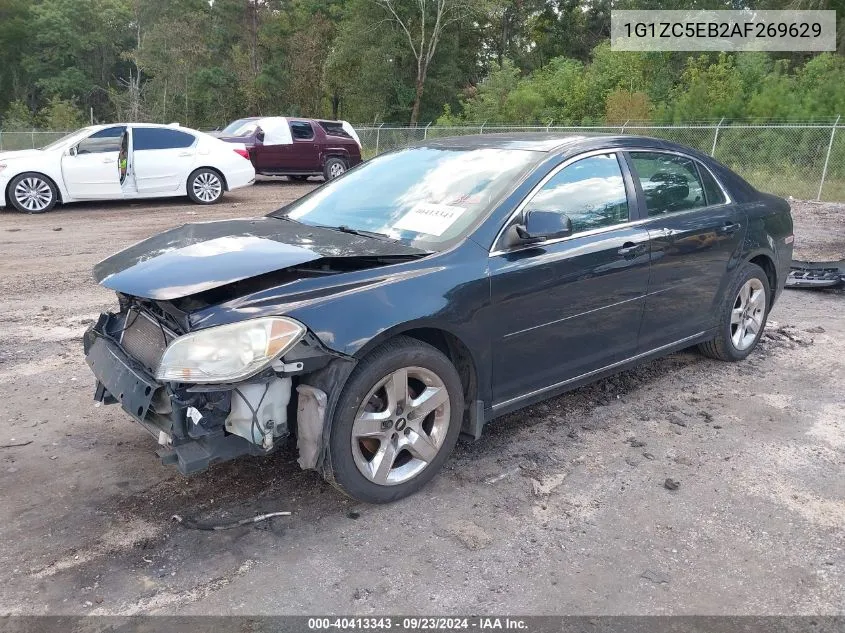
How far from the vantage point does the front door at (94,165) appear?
12266mm

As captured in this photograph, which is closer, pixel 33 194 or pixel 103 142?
pixel 33 194

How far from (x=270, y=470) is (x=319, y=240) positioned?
122cm

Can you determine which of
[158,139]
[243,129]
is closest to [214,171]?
[158,139]

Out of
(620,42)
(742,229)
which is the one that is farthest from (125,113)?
(742,229)

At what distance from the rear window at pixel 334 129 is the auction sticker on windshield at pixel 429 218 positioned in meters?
15.4

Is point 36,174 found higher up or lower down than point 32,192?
higher up

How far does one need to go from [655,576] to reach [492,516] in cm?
76

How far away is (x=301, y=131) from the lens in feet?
59.5

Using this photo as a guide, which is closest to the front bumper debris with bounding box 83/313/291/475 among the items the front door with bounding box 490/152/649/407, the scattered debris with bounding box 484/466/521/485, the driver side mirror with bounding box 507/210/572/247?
the scattered debris with bounding box 484/466/521/485

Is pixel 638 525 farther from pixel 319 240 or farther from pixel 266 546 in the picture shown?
pixel 319 240

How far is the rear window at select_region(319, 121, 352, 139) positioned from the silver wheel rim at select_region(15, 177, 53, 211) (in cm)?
791

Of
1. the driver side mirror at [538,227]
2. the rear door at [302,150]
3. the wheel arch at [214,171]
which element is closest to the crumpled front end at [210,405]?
the driver side mirror at [538,227]

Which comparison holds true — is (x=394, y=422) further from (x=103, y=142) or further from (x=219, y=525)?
(x=103, y=142)

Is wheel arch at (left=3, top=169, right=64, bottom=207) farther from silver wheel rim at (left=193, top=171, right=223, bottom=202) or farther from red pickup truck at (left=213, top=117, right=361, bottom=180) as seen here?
red pickup truck at (left=213, top=117, right=361, bottom=180)
